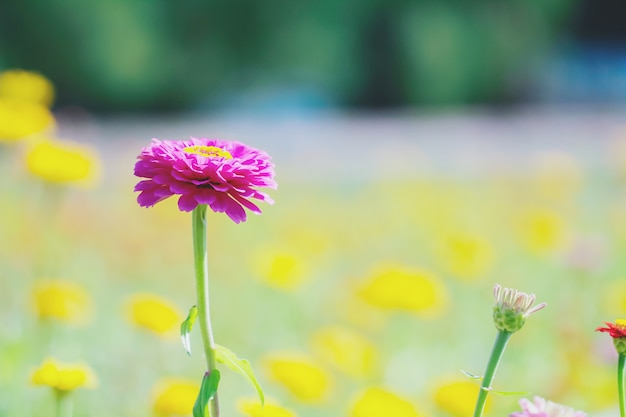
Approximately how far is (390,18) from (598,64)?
3637 millimetres

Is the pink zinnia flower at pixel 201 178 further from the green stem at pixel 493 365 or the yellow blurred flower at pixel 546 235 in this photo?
the yellow blurred flower at pixel 546 235

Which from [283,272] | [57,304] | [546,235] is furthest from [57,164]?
[546,235]

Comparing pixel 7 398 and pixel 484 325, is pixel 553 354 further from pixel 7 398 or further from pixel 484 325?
pixel 7 398

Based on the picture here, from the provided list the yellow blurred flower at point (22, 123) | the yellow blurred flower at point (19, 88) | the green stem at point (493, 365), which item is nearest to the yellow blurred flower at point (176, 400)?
the green stem at point (493, 365)

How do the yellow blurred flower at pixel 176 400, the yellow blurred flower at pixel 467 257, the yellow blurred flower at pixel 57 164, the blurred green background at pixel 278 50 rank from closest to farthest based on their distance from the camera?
1. the yellow blurred flower at pixel 176 400
2. the yellow blurred flower at pixel 57 164
3. the yellow blurred flower at pixel 467 257
4. the blurred green background at pixel 278 50

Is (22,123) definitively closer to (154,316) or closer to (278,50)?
(154,316)

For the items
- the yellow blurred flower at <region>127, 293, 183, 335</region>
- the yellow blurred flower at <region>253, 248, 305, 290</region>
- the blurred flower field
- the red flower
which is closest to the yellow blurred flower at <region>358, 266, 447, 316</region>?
the blurred flower field

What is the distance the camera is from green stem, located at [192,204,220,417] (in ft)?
2.11

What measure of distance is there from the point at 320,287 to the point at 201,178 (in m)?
1.54

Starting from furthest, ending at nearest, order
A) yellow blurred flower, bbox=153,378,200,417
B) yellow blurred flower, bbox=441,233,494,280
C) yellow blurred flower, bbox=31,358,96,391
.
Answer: yellow blurred flower, bbox=441,233,494,280 < yellow blurred flower, bbox=153,378,200,417 < yellow blurred flower, bbox=31,358,96,391

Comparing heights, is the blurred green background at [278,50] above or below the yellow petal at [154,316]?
above

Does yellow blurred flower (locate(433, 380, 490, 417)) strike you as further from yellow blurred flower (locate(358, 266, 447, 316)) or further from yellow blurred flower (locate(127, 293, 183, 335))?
yellow blurred flower (locate(127, 293, 183, 335))

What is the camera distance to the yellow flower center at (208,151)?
67 cm

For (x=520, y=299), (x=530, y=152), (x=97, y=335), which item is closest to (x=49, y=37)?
(x=530, y=152)
